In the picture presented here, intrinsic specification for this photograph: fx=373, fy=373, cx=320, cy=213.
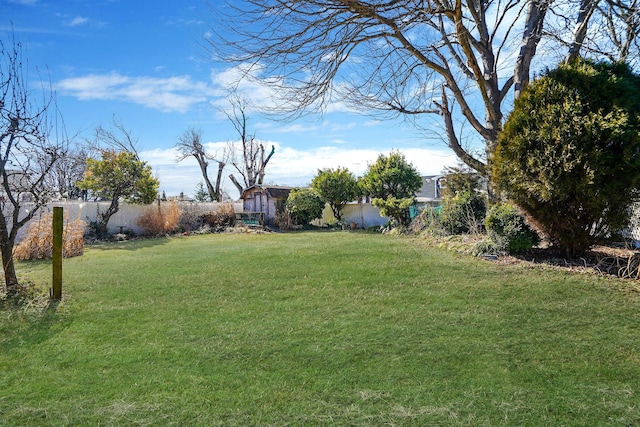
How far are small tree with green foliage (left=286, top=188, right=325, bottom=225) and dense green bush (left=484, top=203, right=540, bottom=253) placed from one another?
10.3m

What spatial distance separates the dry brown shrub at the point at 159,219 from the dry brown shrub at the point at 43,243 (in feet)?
18.2

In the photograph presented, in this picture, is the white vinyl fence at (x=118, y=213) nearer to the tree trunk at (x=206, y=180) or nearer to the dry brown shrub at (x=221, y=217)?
the dry brown shrub at (x=221, y=217)

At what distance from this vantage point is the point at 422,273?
245 inches

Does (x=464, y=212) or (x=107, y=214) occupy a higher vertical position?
(x=464, y=212)

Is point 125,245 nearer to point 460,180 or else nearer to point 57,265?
point 57,265

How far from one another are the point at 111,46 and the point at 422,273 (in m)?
8.27

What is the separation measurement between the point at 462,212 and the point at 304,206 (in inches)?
325

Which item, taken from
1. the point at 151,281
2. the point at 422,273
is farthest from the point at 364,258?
the point at 151,281

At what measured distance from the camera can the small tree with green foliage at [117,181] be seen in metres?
14.4

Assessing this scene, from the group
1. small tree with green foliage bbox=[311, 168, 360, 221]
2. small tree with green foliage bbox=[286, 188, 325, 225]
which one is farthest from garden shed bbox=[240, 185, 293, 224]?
small tree with green foliage bbox=[311, 168, 360, 221]

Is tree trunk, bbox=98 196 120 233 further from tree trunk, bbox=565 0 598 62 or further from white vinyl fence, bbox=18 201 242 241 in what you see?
tree trunk, bbox=565 0 598 62

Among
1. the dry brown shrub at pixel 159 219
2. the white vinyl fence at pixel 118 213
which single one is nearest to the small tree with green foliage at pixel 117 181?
the white vinyl fence at pixel 118 213

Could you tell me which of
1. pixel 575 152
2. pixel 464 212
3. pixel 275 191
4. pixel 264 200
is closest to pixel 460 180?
pixel 464 212

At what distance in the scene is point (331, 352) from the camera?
335 centimetres
